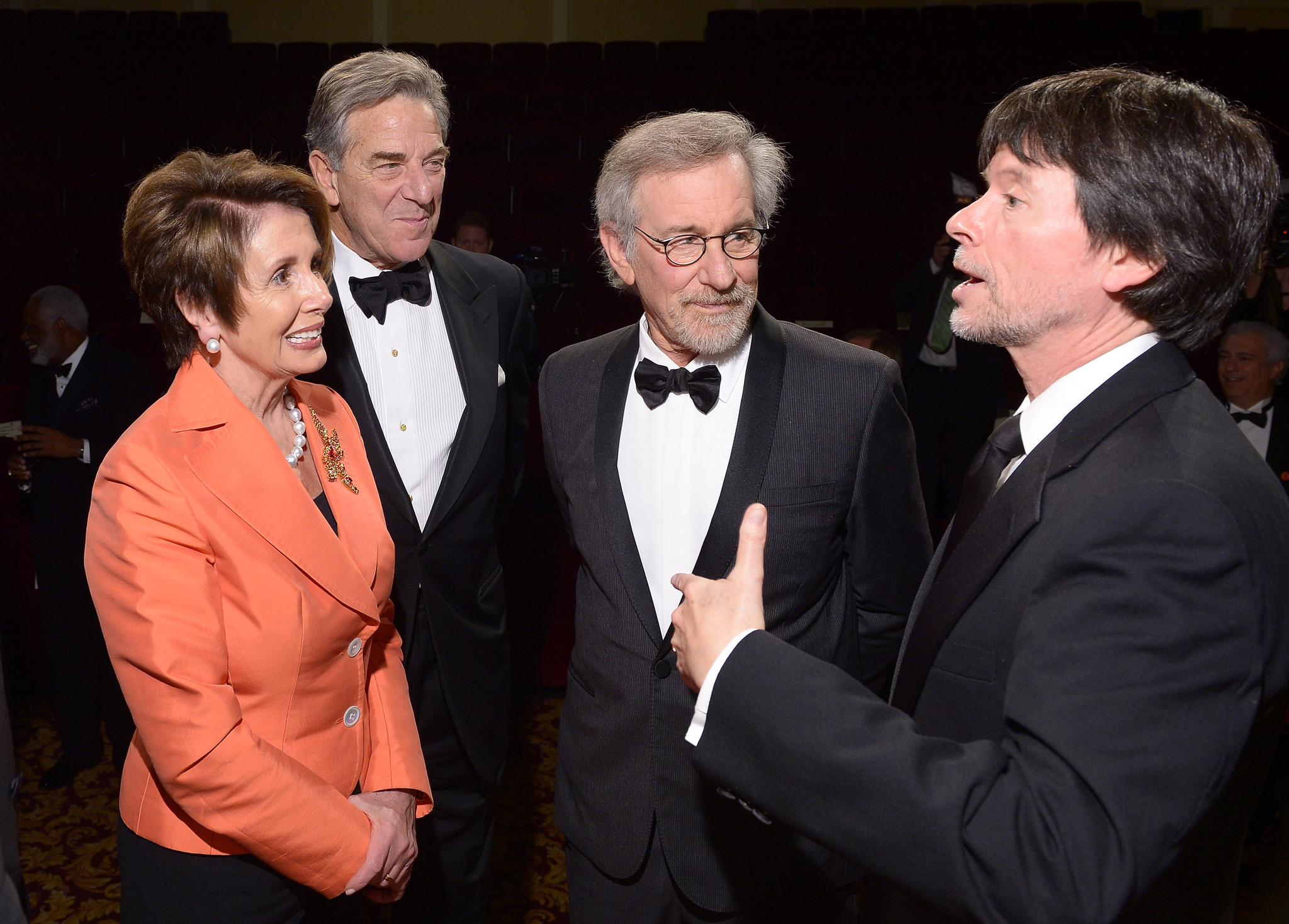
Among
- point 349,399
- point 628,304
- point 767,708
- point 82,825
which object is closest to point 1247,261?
point 767,708

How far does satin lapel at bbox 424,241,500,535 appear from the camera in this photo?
2184 millimetres

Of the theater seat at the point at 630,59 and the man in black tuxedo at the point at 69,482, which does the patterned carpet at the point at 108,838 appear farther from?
the theater seat at the point at 630,59

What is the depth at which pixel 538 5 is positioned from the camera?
1023cm

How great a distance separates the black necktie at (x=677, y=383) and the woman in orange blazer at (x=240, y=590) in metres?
0.56

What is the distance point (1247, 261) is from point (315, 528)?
1363 millimetres

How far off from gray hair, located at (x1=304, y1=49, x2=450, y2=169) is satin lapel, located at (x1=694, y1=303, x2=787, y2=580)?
3.78ft

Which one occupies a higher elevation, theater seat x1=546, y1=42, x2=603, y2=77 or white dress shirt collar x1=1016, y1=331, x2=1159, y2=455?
theater seat x1=546, y1=42, x2=603, y2=77

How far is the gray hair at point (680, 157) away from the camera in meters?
1.77

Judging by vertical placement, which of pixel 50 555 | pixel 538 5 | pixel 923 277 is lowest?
pixel 50 555

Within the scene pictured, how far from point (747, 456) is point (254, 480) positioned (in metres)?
0.83

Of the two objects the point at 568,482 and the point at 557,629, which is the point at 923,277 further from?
the point at 568,482

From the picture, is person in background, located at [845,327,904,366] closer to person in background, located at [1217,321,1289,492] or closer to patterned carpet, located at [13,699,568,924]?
person in background, located at [1217,321,1289,492]

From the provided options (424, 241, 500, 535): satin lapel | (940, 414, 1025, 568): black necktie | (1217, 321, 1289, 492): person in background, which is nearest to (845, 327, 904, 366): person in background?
(1217, 321, 1289, 492): person in background

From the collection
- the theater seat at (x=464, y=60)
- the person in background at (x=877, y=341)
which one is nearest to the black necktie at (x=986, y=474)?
the person in background at (x=877, y=341)
